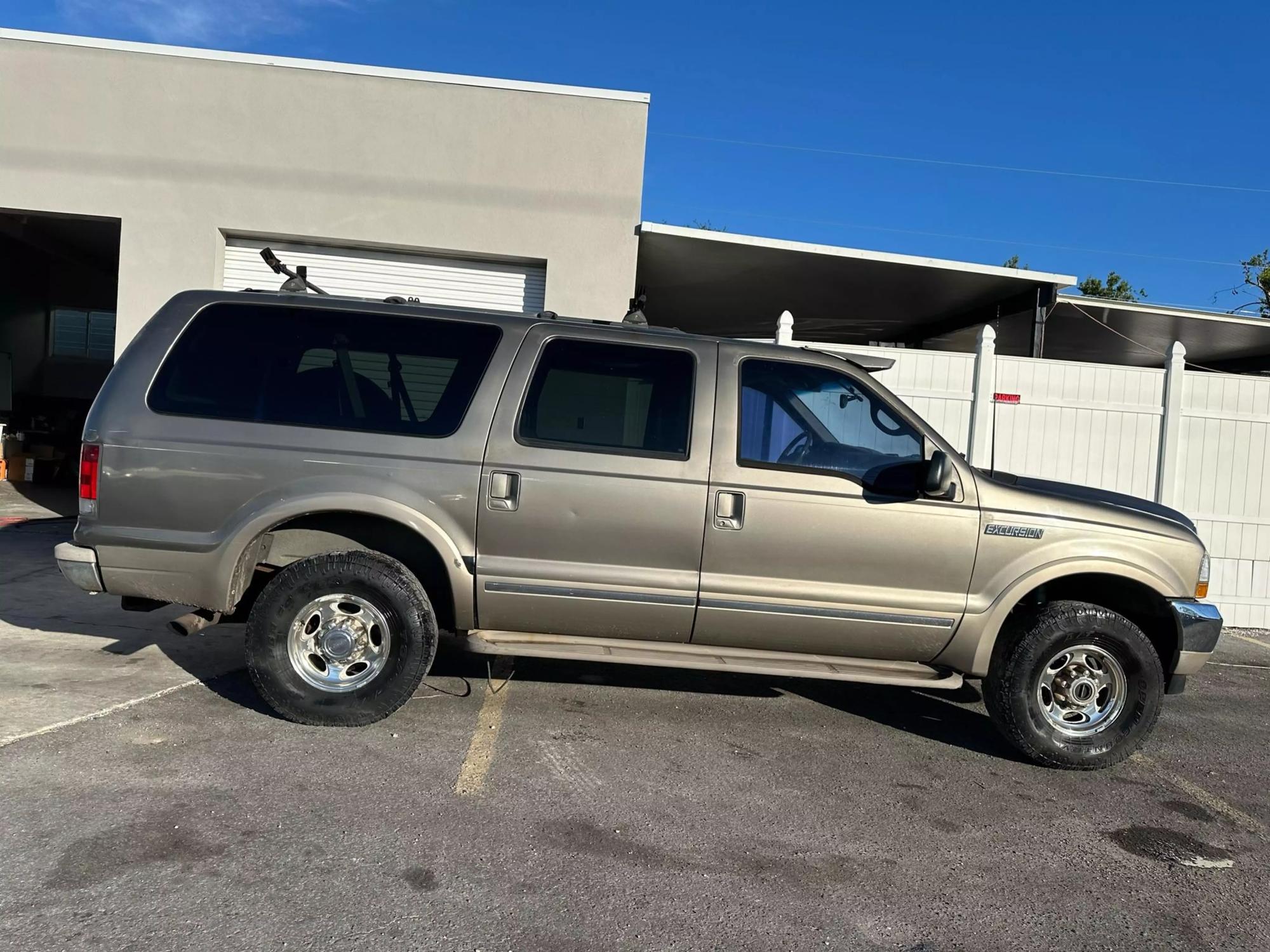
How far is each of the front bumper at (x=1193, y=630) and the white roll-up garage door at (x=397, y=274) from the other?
23.5 ft

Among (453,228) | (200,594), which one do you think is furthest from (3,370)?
(200,594)

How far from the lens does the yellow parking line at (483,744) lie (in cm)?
383

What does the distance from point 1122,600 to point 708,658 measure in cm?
228

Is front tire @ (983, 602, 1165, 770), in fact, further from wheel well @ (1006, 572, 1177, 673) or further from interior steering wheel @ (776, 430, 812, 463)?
interior steering wheel @ (776, 430, 812, 463)

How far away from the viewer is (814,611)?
14.3 feet

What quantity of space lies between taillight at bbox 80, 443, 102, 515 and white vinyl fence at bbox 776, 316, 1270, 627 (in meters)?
5.88

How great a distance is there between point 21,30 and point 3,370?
9.03 m

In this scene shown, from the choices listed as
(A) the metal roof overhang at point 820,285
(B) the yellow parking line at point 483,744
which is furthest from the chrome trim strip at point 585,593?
A: (A) the metal roof overhang at point 820,285

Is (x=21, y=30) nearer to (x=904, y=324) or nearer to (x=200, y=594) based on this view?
(x=200, y=594)

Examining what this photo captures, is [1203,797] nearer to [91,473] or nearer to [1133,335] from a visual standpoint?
[91,473]

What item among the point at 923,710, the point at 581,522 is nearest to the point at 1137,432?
the point at 923,710

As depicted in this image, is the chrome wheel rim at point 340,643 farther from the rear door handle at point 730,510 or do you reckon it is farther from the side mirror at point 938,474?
the side mirror at point 938,474

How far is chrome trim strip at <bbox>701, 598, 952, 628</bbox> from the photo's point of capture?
436 centimetres

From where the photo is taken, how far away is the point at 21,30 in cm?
931
